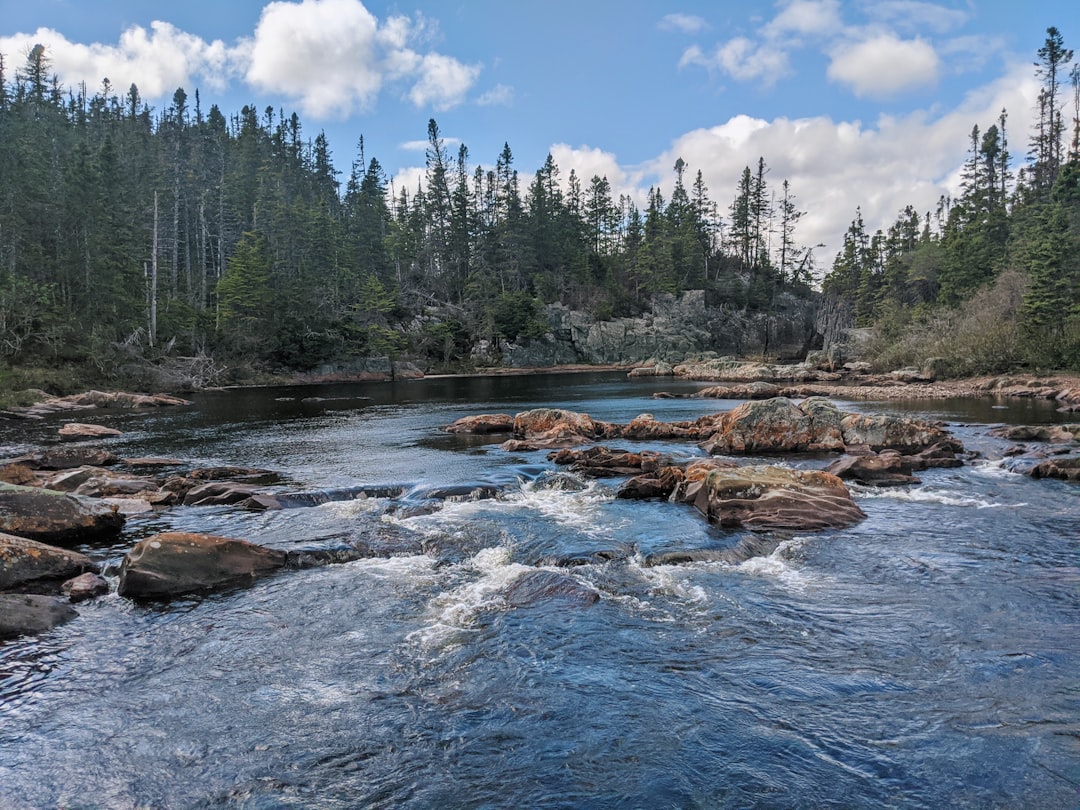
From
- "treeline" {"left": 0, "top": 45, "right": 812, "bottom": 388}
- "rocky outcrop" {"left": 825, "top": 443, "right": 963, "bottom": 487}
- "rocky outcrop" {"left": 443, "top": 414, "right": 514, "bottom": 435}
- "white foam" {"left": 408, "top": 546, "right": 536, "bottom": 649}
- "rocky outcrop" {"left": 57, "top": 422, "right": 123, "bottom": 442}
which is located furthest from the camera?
"treeline" {"left": 0, "top": 45, "right": 812, "bottom": 388}

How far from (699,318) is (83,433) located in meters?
87.0

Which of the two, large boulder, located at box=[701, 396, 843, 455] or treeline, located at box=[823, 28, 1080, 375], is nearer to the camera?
large boulder, located at box=[701, 396, 843, 455]

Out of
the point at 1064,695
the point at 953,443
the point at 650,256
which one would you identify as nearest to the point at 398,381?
the point at 650,256

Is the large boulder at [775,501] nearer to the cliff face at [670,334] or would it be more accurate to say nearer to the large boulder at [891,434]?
the large boulder at [891,434]

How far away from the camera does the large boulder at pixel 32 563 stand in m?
10.8

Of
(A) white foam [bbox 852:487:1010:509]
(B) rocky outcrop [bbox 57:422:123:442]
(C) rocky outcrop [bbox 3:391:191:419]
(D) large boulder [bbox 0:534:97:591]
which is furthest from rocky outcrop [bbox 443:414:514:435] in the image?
(C) rocky outcrop [bbox 3:391:191:419]

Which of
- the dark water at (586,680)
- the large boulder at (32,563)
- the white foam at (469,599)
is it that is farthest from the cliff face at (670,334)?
the dark water at (586,680)

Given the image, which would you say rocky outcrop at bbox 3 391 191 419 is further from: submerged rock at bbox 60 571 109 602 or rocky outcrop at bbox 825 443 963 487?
rocky outcrop at bbox 825 443 963 487

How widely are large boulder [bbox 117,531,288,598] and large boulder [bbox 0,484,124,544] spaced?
3.21 metres

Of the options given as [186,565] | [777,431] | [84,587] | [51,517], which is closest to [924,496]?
[777,431]

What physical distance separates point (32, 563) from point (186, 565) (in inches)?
106

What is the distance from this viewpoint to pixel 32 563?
11180 mm

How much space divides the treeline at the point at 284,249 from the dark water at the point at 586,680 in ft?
157

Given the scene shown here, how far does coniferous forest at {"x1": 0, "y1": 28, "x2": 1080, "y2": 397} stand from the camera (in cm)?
5106
